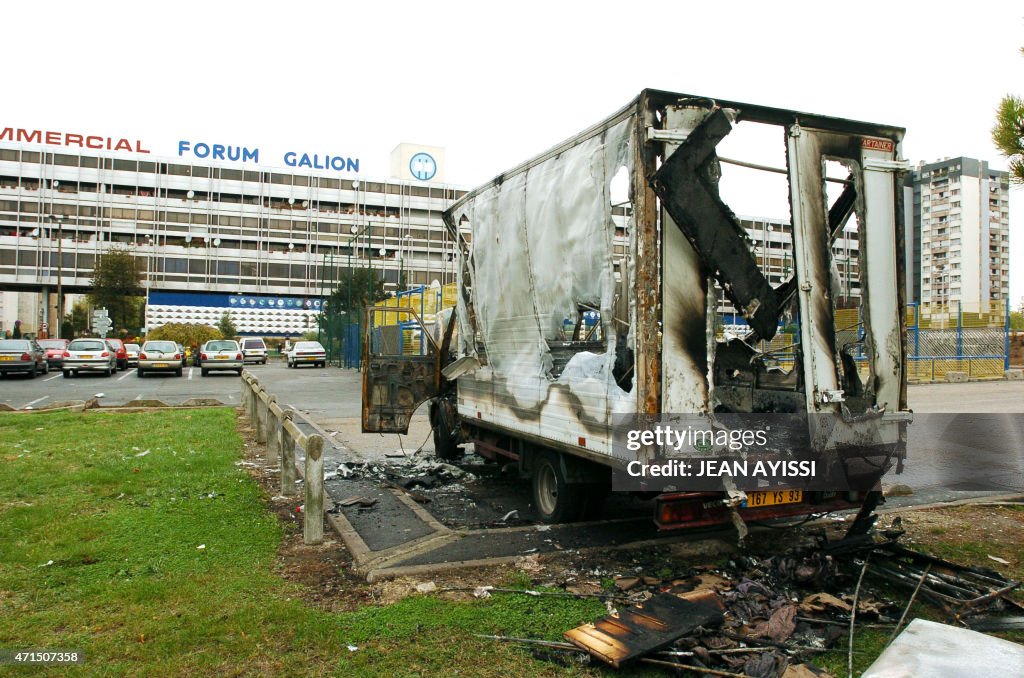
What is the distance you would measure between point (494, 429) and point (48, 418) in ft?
35.7

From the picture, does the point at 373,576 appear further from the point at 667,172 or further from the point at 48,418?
the point at 48,418

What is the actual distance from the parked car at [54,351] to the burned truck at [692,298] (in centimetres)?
3031

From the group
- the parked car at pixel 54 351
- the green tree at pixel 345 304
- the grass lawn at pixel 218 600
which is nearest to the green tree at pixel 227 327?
the green tree at pixel 345 304

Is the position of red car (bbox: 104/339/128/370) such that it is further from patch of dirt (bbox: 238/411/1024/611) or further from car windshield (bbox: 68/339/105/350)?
patch of dirt (bbox: 238/411/1024/611)

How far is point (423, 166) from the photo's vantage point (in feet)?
264

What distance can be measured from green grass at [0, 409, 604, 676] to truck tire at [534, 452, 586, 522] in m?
1.62

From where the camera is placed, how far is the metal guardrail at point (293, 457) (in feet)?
18.3

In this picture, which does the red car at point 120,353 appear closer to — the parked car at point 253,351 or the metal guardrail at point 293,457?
the parked car at point 253,351

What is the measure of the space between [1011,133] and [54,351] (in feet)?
112

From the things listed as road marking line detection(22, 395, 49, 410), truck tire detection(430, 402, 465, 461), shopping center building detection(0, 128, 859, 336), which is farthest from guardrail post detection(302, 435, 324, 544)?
shopping center building detection(0, 128, 859, 336)

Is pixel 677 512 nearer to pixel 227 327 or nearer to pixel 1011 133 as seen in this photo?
pixel 1011 133

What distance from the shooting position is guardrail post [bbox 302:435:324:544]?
5.55m

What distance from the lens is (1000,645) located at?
9.73 ft

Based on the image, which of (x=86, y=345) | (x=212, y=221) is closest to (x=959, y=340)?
(x=86, y=345)
